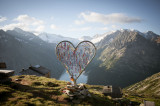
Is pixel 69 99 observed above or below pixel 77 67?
below

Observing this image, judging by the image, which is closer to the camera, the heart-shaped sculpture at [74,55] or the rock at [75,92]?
the rock at [75,92]

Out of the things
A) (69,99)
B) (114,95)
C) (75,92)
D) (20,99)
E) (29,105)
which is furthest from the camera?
(114,95)

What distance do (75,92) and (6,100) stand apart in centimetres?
1029

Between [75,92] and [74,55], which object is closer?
[75,92]

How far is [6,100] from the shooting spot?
1338 centimetres

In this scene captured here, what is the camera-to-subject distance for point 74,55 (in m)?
19.8

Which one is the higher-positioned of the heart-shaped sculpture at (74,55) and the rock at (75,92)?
the heart-shaped sculpture at (74,55)

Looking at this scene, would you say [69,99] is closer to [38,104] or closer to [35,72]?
[38,104]

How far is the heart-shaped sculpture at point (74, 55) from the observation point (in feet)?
64.0

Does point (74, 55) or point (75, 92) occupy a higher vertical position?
point (74, 55)

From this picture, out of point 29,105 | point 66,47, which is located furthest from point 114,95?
point 29,105

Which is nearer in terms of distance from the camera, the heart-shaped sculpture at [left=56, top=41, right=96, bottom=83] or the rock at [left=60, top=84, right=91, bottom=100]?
the rock at [left=60, top=84, right=91, bottom=100]

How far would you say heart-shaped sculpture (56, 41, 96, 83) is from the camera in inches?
768

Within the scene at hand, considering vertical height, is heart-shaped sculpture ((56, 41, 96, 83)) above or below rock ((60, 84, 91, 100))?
above
